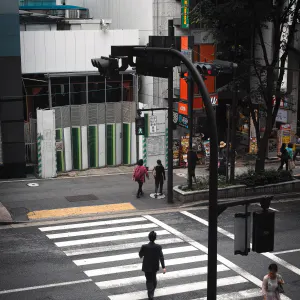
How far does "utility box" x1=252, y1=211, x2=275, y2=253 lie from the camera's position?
12.1m

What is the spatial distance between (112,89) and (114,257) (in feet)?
49.3

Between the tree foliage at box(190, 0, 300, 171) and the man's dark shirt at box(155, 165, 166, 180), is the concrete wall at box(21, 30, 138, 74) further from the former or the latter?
the man's dark shirt at box(155, 165, 166, 180)

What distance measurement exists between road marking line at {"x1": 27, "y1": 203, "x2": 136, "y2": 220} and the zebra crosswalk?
130cm

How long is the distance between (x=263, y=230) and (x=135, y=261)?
6.81 metres

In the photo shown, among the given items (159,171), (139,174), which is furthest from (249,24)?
(139,174)

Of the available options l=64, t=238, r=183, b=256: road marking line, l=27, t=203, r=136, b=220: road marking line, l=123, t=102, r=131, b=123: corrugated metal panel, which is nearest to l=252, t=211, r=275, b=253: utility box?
l=64, t=238, r=183, b=256: road marking line

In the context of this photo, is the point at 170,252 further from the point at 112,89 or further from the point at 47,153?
the point at 112,89

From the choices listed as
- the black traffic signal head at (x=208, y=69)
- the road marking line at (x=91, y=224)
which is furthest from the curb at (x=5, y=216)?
the black traffic signal head at (x=208, y=69)

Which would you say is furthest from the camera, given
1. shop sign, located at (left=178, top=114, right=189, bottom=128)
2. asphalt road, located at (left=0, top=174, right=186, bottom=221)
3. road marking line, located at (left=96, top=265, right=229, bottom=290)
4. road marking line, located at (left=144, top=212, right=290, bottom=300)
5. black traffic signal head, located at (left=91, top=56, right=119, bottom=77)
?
shop sign, located at (left=178, top=114, right=189, bottom=128)

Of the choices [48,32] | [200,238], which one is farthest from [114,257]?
[48,32]

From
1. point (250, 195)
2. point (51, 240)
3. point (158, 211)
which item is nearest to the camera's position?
point (51, 240)

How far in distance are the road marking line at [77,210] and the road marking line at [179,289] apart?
7.94 meters

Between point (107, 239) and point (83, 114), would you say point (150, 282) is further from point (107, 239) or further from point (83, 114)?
point (83, 114)

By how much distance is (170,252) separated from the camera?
1903 centimetres
